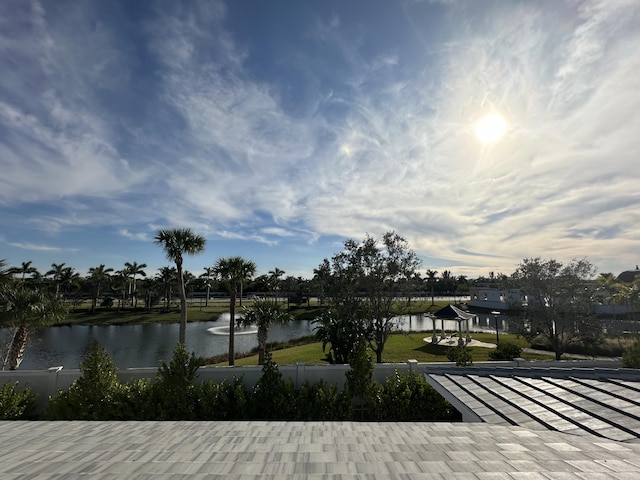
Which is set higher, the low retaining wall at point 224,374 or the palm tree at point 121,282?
the palm tree at point 121,282

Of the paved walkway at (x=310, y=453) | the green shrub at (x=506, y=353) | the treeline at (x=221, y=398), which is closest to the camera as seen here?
the paved walkway at (x=310, y=453)

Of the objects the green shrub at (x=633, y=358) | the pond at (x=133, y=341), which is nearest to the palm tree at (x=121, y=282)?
the pond at (x=133, y=341)

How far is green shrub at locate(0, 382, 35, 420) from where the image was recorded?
12.2 metres

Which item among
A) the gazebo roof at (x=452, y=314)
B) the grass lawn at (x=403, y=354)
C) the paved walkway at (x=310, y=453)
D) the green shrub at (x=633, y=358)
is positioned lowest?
the grass lawn at (x=403, y=354)

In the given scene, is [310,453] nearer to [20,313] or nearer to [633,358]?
[633,358]

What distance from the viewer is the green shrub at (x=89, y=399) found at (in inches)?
477

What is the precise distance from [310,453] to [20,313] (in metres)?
20.4

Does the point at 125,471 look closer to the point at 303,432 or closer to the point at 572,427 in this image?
the point at 303,432

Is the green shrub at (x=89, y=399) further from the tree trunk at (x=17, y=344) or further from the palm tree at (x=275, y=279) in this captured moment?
the palm tree at (x=275, y=279)

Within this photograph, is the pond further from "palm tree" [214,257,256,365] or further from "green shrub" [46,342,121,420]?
"green shrub" [46,342,121,420]

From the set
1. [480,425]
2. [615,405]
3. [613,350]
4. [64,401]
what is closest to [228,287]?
[64,401]

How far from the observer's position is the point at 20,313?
17.9m

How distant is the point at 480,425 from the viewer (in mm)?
7344

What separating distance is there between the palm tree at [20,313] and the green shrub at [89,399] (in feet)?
27.7
